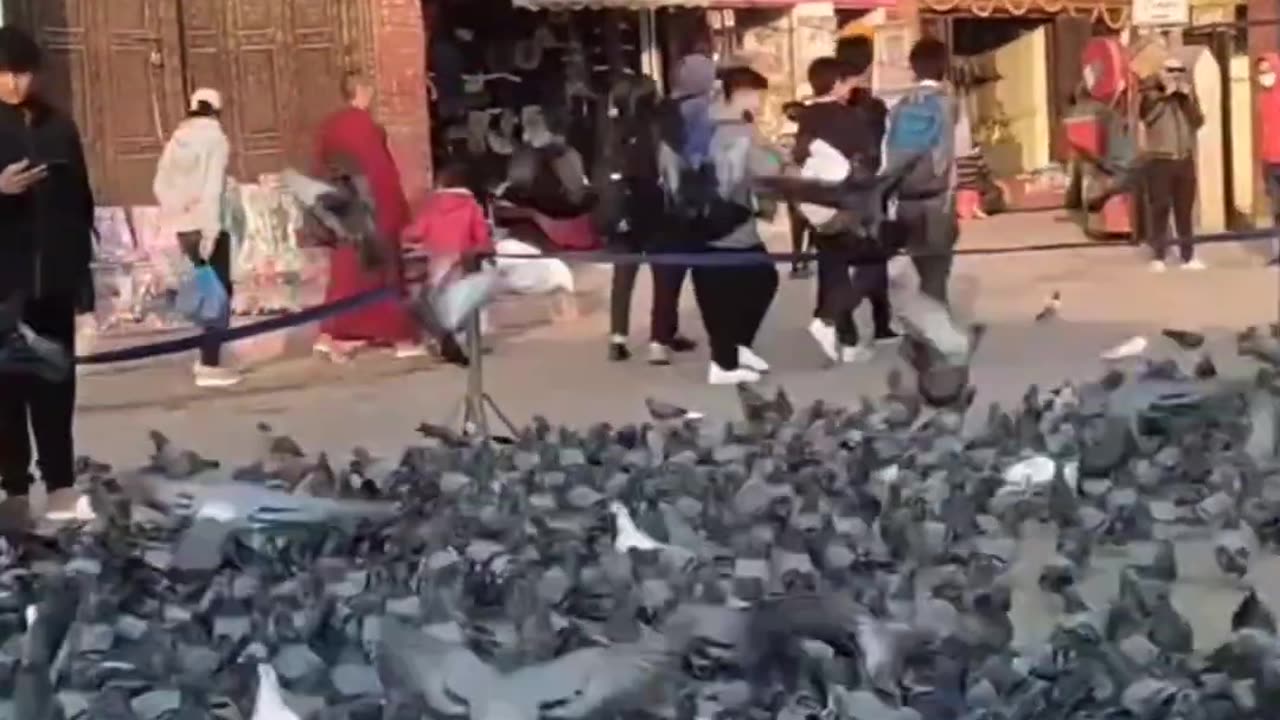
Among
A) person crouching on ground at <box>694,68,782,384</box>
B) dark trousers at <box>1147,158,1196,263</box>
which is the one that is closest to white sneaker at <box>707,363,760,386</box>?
person crouching on ground at <box>694,68,782,384</box>

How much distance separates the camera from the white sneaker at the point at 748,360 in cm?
1056

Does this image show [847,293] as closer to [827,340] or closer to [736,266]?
[827,340]

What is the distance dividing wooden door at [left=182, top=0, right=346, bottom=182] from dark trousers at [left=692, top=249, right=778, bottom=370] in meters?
4.90

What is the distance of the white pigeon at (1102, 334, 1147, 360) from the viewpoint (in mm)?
10008

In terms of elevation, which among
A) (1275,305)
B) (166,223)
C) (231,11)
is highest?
(231,11)

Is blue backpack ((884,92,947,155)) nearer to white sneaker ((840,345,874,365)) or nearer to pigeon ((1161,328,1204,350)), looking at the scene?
white sneaker ((840,345,874,365))

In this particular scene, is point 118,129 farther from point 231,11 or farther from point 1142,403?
point 1142,403

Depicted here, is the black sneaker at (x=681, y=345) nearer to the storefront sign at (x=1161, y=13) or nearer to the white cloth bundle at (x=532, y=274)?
the white cloth bundle at (x=532, y=274)

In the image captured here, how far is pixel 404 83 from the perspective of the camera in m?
15.4

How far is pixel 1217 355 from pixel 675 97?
288 centimetres

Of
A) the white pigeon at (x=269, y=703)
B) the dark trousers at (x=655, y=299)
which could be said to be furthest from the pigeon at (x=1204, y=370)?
the white pigeon at (x=269, y=703)

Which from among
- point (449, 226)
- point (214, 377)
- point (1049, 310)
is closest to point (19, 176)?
point (214, 377)

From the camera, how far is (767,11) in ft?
66.4

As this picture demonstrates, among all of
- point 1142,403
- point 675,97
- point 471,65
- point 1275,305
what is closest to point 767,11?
point 471,65
